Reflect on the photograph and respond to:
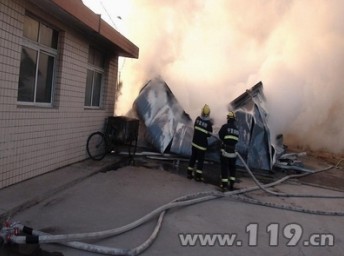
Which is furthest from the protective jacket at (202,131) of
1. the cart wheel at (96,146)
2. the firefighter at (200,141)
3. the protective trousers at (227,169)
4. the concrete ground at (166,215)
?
the cart wheel at (96,146)

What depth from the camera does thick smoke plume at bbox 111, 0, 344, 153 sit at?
13.7m

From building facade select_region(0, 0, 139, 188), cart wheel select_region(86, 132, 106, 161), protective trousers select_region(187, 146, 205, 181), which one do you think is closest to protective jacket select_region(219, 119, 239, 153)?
protective trousers select_region(187, 146, 205, 181)

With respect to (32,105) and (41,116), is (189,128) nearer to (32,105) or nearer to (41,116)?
(41,116)

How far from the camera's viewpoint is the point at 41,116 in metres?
6.71

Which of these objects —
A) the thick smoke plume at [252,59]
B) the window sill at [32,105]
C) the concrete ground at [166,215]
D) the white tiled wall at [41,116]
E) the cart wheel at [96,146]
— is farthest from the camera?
the thick smoke plume at [252,59]

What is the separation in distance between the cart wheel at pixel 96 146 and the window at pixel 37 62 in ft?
6.87

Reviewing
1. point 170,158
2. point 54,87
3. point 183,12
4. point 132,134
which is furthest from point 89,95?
point 183,12

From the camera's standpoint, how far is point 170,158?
11055 millimetres

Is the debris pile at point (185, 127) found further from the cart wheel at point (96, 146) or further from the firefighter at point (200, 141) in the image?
the firefighter at point (200, 141)

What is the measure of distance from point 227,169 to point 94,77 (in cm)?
406

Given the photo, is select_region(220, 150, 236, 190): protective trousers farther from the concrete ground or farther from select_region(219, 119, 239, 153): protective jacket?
the concrete ground

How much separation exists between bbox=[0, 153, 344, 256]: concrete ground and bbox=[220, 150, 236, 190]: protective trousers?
1.18 ft

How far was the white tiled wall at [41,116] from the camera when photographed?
5590 millimetres

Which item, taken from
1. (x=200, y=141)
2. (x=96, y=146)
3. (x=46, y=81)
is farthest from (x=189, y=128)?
(x=46, y=81)
